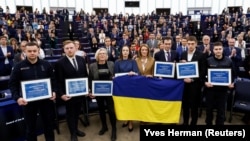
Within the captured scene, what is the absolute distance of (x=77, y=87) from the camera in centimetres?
368

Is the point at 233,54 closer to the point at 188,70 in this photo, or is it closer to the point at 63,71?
the point at 188,70

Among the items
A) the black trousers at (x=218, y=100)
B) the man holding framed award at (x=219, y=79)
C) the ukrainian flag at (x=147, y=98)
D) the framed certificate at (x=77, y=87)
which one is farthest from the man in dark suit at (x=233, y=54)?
the framed certificate at (x=77, y=87)

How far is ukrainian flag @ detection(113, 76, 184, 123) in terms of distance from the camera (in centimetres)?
405

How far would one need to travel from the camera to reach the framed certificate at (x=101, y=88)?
156 inches

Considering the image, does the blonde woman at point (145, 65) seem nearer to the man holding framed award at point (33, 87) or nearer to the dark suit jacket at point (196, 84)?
the dark suit jacket at point (196, 84)

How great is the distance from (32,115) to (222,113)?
118 inches

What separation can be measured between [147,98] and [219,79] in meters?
1.25

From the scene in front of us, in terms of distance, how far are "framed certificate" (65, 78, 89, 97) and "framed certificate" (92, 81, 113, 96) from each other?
21 centimetres

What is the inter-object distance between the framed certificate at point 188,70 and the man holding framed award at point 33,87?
207 cm

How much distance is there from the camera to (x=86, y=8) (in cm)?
2286

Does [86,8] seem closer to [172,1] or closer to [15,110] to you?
[172,1]

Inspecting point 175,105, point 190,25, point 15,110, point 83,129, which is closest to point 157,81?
point 175,105

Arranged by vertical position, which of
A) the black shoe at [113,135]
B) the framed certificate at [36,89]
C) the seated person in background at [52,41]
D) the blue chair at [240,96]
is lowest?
the black shoe at [113,135]

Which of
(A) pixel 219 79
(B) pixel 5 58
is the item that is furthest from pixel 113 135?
(B) pixel 5 58
